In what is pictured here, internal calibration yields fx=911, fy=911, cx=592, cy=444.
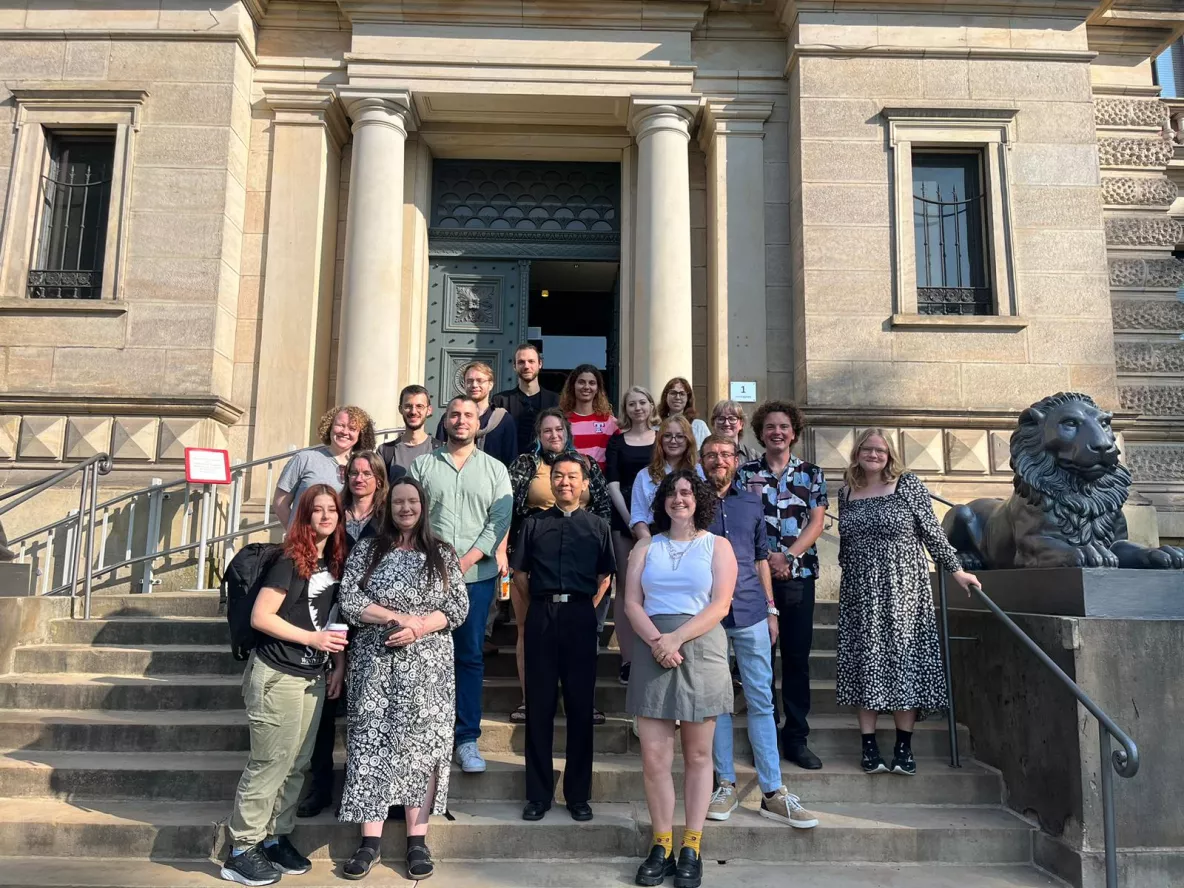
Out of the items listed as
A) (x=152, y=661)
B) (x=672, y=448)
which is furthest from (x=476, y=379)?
(x=152, y=661)

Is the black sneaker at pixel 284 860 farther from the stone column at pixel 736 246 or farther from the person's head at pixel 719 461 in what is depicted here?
the stone column at pixel 736 246

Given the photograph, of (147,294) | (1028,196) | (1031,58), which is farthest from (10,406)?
(1031,58)

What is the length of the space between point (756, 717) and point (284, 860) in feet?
8.18

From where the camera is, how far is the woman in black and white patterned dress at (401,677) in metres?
4.44

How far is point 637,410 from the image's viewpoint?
20.2 ft

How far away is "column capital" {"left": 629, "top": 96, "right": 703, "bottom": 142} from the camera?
35.8 feet

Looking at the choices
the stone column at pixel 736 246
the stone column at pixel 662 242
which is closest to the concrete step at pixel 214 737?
the stone column at pixel 662 242

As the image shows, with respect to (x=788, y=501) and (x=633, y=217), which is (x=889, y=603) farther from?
(x=633, y=217)

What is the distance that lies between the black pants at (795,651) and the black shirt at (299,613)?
8.59 ft

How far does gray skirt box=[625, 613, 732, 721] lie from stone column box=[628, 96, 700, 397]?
236 inches

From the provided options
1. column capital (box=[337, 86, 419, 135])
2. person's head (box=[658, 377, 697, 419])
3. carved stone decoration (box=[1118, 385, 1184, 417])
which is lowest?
person's head (box=[658, 377, 697, 419])

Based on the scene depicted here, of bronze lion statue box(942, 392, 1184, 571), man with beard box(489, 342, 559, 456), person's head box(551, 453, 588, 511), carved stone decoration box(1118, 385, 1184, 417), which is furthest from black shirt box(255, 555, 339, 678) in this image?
carved stone decoration box(1118, 385, 1184, 417)

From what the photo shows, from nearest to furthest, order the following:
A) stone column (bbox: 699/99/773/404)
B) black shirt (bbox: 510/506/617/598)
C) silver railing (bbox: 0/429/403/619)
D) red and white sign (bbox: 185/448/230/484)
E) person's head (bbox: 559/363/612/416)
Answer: black shirt (bbox: 510/506/617/598) < person's head (bbox: 559/363/612/416) < red and white sign (bbox: 185/448/230/484) < silver railing (bbox: 0/429/403/619) < stone column (bbox: 699/99/773/404)

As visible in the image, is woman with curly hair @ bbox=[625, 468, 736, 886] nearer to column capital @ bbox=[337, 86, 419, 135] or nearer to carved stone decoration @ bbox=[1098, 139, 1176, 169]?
column capital @ bbox=[337, 86, 419, 135]
